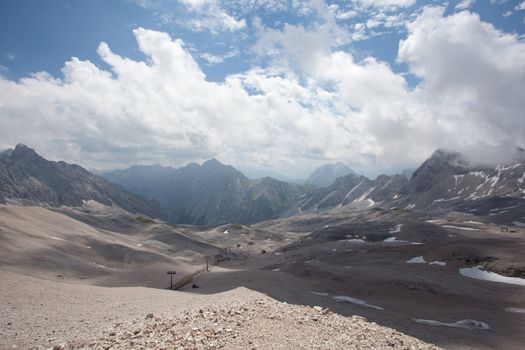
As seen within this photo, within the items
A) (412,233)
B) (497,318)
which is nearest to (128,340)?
(497,318)

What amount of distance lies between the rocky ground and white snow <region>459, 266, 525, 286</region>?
5162 cm

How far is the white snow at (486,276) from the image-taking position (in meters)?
59.8

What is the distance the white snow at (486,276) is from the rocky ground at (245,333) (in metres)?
51.6

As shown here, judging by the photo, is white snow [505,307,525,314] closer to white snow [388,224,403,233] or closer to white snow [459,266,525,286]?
white snow [459,266,525,286]

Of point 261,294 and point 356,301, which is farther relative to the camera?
point 356,301

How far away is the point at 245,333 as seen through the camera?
1680 cm

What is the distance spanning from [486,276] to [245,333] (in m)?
61.7

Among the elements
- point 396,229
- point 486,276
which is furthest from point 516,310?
point 396,229

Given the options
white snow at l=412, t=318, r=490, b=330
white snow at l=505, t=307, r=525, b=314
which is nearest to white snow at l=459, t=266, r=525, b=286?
white snow at l=505, t=307, r=525, b=314

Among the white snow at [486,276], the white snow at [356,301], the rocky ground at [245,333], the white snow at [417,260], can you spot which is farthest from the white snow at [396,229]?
the rocky ground at [245,333]

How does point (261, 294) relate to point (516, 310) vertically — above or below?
above

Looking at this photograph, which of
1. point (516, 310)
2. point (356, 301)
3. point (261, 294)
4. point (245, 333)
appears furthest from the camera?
point (516, 310)

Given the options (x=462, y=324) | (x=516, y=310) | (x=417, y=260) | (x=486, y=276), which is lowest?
(x=516, y=310)

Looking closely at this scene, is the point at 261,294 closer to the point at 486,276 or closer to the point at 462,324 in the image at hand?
the point at 462,324
